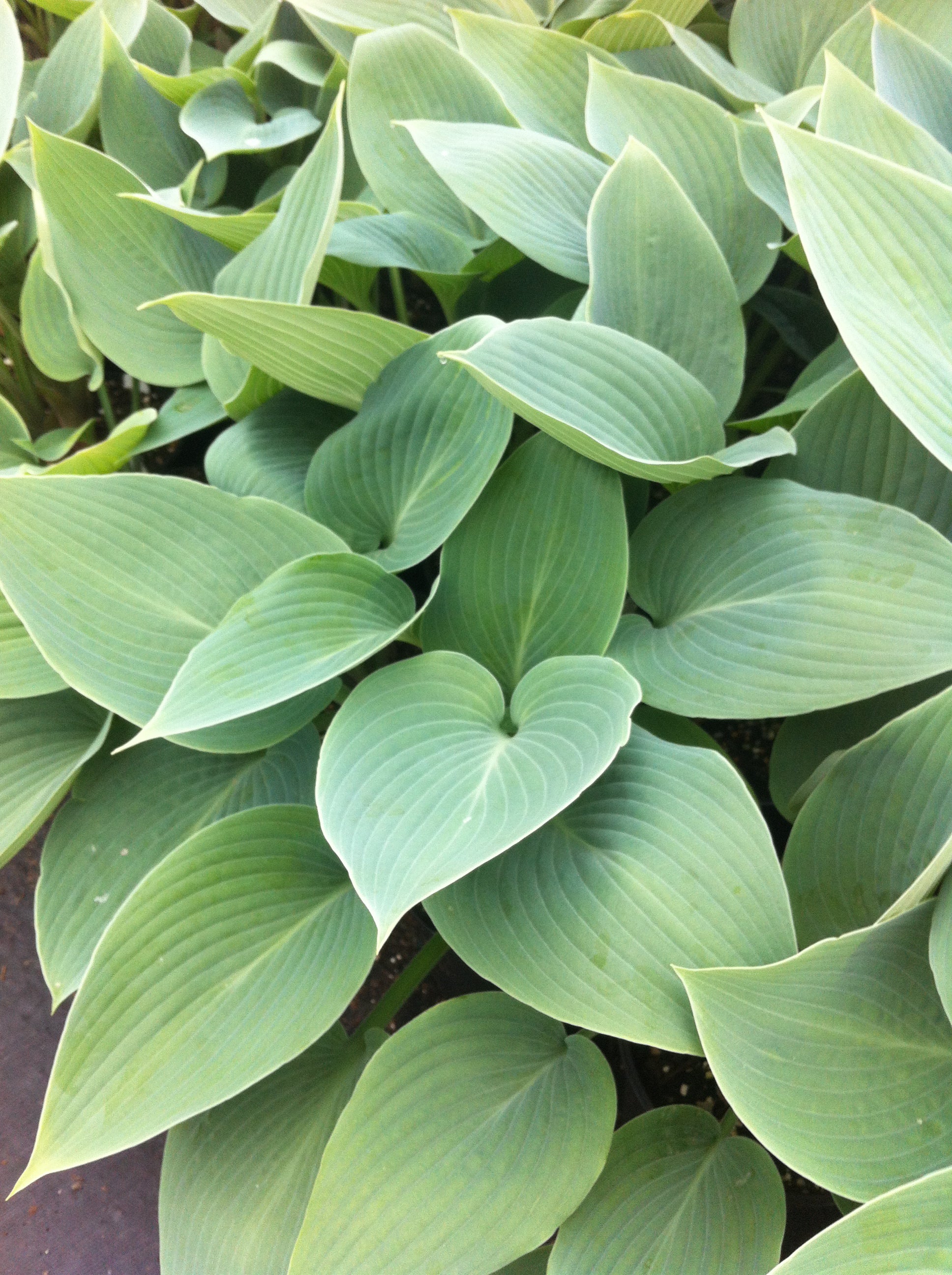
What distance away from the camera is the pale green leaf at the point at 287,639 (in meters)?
0.53

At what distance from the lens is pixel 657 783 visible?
1.76 feet

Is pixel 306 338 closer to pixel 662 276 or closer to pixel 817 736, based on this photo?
pixel 662 276

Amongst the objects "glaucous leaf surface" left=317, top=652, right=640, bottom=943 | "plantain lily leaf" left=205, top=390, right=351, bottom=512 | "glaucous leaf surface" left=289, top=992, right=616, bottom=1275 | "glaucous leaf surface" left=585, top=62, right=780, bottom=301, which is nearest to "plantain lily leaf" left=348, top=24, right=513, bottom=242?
"glaucous leaf surface" left=585, top=62, right=780, bottom=301

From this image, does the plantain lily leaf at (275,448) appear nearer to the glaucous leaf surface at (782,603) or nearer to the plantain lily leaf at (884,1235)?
the glaucous leaf surface at (782,603)

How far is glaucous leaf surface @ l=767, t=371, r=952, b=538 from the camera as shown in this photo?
0.62 meters

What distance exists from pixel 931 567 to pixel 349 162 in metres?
0.78

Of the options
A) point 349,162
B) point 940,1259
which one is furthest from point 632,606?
point 349,162

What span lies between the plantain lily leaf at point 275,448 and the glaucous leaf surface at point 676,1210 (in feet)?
1.75

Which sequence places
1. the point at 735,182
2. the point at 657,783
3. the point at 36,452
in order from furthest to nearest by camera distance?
1. the point at 36,452
2. the point at 735,182
3. the point at 657,783

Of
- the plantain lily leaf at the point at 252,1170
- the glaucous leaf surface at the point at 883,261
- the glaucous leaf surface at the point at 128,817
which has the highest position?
the glaucous leaf surface at the point at 883,261

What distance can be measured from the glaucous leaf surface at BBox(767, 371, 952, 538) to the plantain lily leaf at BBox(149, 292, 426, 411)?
1.00 ft

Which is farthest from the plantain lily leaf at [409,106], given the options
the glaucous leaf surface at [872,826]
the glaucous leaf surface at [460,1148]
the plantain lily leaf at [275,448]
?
the glaucous leaf surface at [460,1148]

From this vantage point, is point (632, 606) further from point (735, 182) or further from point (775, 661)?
point (735, 182)

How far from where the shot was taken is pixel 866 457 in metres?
0.64
